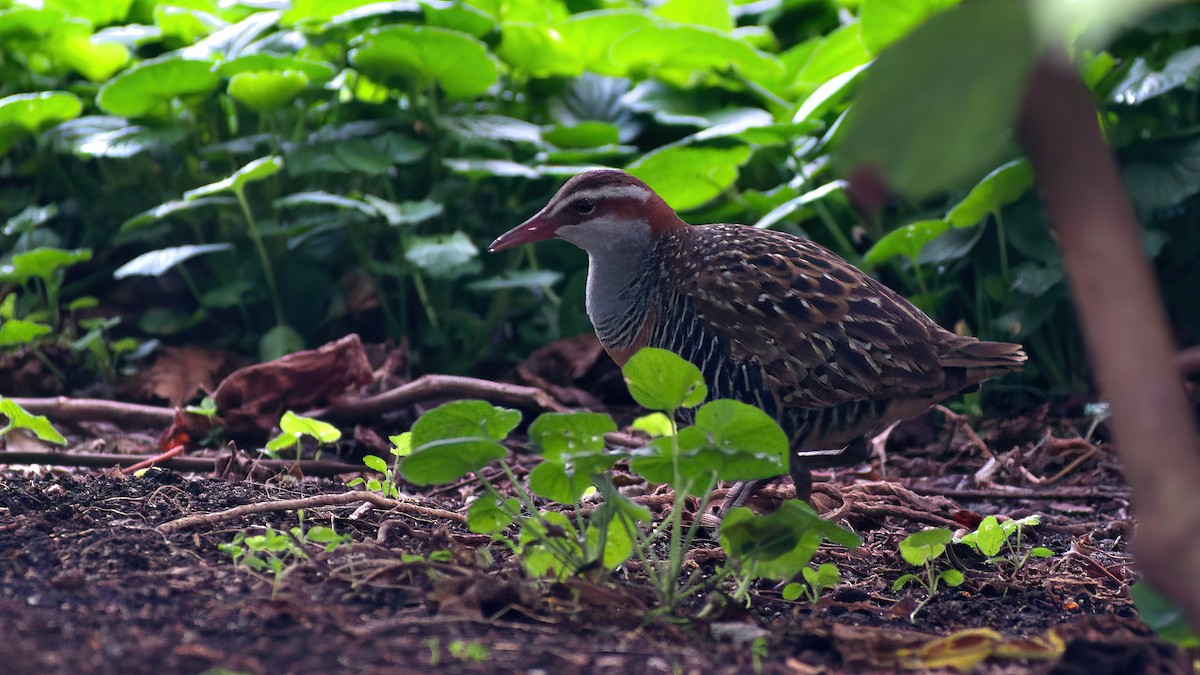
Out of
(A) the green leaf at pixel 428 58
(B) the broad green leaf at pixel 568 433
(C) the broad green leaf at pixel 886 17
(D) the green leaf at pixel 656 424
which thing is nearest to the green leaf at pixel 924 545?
(D) the green leaf at pixel 656 424

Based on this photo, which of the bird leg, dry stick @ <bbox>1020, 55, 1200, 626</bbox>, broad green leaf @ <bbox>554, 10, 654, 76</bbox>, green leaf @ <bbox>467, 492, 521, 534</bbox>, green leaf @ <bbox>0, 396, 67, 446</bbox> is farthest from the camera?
broad green leaf @ <bbox>554, 10, 654, 76</bbox>

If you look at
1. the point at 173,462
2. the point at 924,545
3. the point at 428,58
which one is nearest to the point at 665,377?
the point at 924,545

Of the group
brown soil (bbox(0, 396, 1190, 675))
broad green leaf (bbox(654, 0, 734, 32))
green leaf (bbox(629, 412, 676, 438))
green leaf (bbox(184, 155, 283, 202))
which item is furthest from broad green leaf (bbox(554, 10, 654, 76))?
green leaf (bbox(629, 412, 676, 438))

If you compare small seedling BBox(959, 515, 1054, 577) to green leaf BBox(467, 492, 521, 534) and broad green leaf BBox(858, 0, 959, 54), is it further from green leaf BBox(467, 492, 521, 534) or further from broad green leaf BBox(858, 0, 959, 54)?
broad green leaf BBox(858, 0, 959, 54)

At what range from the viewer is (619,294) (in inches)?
150

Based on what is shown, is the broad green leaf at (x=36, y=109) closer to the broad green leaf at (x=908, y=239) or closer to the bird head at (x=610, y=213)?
the bird head at (x=610, y=213)

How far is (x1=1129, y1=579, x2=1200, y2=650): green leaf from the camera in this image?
A: 2.10 m

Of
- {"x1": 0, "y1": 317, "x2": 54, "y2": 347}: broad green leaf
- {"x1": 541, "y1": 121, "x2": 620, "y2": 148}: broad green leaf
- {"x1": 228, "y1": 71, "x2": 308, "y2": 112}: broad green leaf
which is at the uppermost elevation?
{"x1": 228, "y1": 71, "x2": 308, "y2": 112}: broad green leaf

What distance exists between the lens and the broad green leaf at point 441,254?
Result: 4.98m

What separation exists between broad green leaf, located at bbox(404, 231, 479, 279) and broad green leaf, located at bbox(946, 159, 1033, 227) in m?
1.99

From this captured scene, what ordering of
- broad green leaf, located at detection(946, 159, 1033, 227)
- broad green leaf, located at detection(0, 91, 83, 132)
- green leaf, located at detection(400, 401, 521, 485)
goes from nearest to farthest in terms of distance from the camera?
green leaf, located at detection(400, 401, 521, 485), broad green leaf, located at detection(946, 159, 1033, 227), broad green leaf, located at detection(0, 91, 83, 132)

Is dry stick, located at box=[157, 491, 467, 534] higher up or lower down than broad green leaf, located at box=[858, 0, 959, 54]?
lower down

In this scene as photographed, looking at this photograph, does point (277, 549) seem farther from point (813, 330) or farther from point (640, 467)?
point (813, 330)

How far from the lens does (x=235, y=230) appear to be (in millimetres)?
5945
